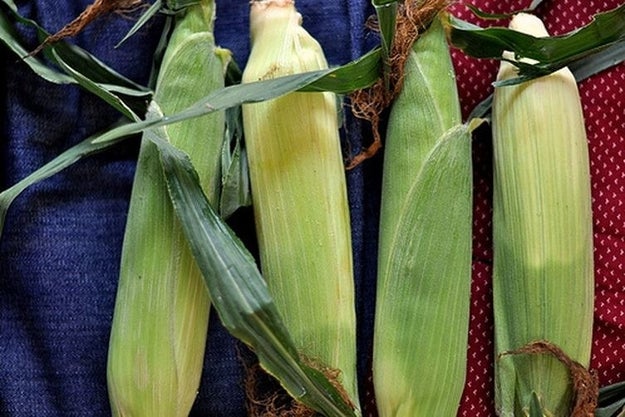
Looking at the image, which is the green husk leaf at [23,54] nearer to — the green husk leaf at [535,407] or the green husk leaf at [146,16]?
the green husk leaf at [146,16]

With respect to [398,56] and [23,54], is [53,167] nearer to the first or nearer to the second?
[23,54]

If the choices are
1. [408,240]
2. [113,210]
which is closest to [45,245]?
[113,210]

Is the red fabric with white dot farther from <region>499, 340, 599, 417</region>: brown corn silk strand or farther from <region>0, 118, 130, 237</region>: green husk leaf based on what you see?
<region>0, 118, 130, 237</region>: green husk leaf

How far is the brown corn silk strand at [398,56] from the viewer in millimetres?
930

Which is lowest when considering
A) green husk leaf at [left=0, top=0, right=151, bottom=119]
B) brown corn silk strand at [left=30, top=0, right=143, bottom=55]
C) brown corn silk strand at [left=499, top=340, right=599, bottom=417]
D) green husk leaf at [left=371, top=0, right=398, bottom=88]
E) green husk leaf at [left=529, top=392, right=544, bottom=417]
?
green husk leaf at [left=529, top=392, right=544, bottom=417]

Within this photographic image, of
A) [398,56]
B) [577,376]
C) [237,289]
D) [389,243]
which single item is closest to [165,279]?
[237,289]

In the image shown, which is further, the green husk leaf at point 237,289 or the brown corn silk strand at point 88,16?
the brown corn silk strand at point 88,16

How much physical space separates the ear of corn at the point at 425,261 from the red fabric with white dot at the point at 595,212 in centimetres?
6

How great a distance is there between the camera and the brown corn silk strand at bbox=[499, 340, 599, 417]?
35.5 inches

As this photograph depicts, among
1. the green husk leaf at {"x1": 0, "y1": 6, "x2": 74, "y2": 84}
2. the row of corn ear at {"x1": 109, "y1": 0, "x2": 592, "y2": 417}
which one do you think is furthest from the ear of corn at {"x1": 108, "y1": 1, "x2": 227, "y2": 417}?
the green husk leaf at {"x1": 0, "y1": 6, "x2": 74, "y2": 84}

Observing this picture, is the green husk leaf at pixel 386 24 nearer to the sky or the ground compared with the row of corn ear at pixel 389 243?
nearer to the sky

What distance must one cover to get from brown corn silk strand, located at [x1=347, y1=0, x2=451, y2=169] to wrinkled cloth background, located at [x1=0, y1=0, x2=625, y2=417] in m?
0.05

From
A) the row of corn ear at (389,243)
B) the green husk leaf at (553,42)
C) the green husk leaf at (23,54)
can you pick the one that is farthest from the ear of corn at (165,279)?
the green husk leaf at (553,42)

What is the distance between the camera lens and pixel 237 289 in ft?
2.60
